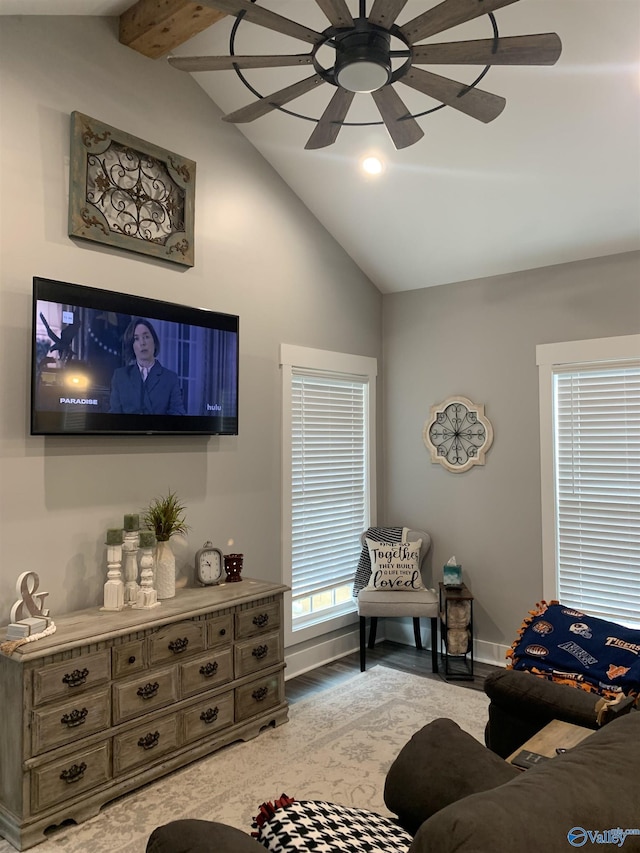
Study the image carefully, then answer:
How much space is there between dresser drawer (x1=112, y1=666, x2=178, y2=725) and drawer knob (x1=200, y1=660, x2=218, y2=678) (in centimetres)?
16

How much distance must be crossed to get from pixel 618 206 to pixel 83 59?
2992mm

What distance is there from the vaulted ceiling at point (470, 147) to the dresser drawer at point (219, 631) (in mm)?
2476

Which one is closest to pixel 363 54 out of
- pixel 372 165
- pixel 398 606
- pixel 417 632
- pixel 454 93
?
pixel 454 93

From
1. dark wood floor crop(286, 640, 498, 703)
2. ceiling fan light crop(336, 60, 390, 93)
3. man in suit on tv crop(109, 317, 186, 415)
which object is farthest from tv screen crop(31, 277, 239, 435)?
dark wood floor crop(286, 640, 498, 703)

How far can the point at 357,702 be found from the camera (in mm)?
3699

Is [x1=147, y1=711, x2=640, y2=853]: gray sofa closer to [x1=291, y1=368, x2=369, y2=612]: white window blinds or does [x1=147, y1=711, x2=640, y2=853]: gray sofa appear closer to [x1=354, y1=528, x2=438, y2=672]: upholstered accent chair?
[x1=354, y1=528, x2=438, y2=672]: upholstered accent chair

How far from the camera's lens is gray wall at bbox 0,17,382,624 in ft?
9.17

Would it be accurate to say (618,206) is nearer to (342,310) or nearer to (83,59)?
Result: (342,310)

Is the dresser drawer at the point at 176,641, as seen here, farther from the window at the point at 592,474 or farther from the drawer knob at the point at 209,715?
the window at the point at 592,474

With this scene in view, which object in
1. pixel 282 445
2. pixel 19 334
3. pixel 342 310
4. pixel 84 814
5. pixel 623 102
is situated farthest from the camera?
pixel 342 310

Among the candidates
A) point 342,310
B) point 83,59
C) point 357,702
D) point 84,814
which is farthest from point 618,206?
point 84,814

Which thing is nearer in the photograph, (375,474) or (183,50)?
(183,50)

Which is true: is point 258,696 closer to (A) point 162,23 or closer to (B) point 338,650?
(B) point 338,650

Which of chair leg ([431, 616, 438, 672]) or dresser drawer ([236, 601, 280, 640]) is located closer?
dresser drawer ([236, 601, 280, 640])
